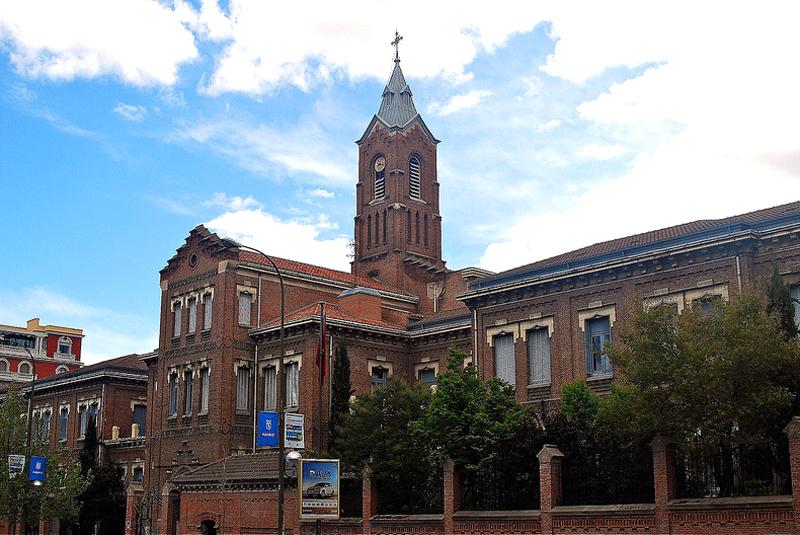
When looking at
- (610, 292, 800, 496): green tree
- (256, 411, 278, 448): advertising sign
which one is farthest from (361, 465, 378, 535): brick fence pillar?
(610, 292, 800, 496): green tree

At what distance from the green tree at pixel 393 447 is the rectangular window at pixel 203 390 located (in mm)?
14980

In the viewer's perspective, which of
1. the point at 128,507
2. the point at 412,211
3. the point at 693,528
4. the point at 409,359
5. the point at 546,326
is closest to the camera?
the point at 693,528

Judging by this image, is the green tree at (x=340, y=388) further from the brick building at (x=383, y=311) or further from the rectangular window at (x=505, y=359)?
the rectangular window at (x=505, y=359)

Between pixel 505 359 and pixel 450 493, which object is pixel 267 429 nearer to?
pixel 450 493

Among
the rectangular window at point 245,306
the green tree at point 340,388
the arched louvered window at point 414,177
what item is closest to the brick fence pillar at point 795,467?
the green tree at point 340,388

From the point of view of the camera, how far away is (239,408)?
57.0 metres

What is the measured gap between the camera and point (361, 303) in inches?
2355

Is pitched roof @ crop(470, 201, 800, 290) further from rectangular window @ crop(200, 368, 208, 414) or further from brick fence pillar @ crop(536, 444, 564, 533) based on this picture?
rectangular window @ crop(200, 368, 208, 414)

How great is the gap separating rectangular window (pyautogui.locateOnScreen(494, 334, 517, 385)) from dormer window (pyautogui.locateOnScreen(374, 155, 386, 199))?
27129 mm

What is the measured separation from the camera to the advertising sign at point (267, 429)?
113ft

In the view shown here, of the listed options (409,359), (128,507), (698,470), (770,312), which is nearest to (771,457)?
(698,470)

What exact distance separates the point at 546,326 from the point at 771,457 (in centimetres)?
1815

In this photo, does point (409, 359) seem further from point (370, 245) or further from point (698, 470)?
point (698, 470)

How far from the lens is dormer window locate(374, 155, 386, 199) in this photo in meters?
72.3
